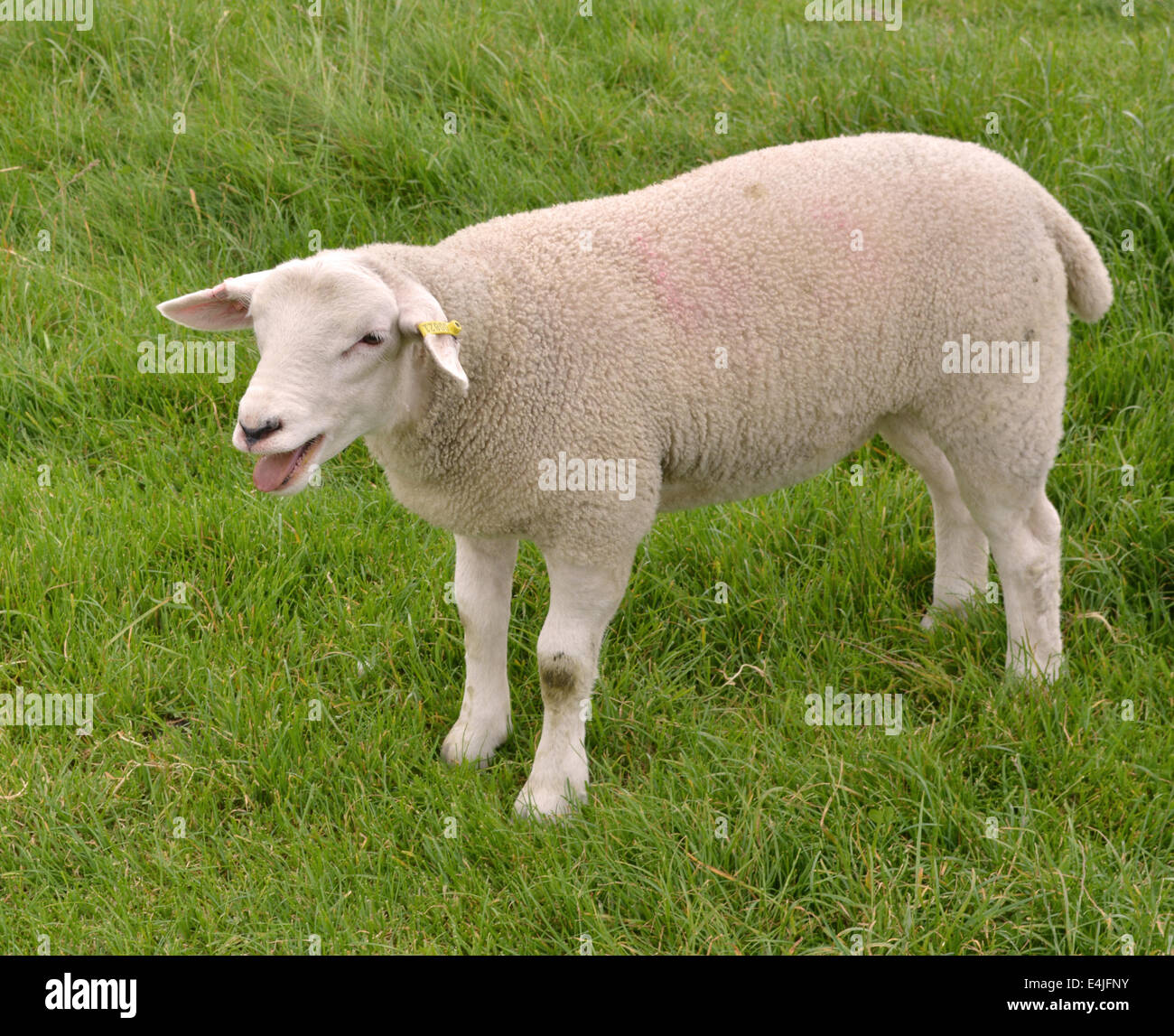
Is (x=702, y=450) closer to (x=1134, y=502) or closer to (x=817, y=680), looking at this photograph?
(x=817, y=680)

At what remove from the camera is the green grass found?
11.1 feet

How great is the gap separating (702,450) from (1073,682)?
1264 millimetres

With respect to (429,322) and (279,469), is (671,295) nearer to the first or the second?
(429,322)

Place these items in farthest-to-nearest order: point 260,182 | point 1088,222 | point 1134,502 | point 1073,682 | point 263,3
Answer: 1. point 263,3
2. point 260,182
3. point 1088,222
4. point 1134,502
5. point 1073,682

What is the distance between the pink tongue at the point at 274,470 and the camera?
309 centimetres

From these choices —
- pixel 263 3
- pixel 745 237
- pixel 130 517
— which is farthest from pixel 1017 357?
pixel 263 3

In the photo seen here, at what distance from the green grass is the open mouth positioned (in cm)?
103

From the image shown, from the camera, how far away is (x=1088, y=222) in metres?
5.33
